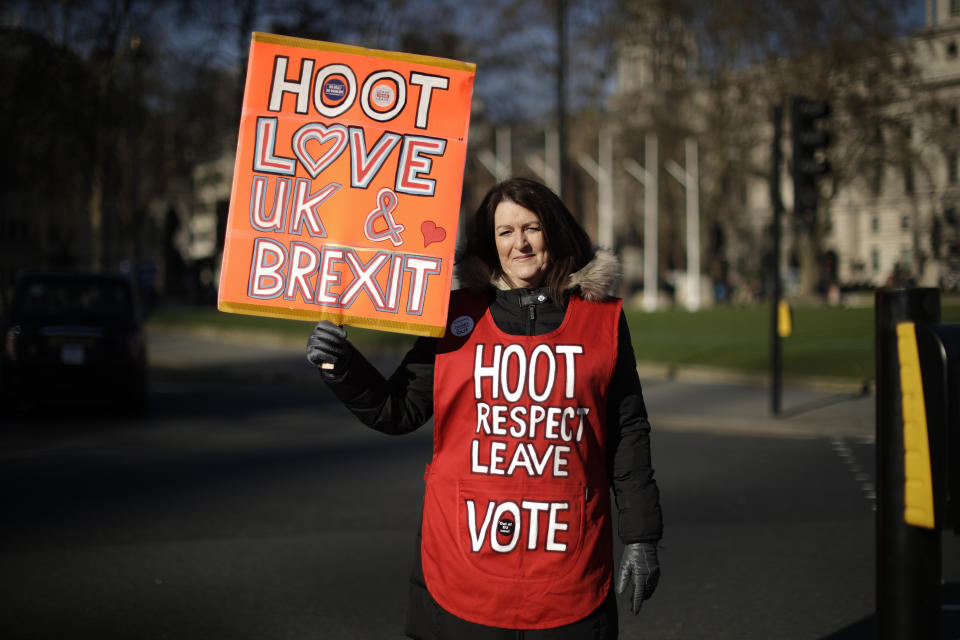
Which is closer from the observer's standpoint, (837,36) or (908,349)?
(908,349)

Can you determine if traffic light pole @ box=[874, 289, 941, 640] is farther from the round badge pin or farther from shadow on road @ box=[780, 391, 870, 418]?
shadow on road @ box=[780, 391, 870, 418]

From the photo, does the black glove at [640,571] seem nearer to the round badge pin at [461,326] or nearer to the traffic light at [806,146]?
the round badge pin at [461,326]

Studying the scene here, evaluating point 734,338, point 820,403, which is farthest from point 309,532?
point 734,338

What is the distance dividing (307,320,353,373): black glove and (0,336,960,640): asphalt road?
1038 mm

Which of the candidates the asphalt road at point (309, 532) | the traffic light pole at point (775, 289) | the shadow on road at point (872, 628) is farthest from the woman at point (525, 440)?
the traffic light pole at point (775, 289)

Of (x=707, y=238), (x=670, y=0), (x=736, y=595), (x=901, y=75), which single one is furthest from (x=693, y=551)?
(x=707, y=238)

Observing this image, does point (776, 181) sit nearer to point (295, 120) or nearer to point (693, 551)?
point (693, 551)

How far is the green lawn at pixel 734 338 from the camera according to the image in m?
17.7

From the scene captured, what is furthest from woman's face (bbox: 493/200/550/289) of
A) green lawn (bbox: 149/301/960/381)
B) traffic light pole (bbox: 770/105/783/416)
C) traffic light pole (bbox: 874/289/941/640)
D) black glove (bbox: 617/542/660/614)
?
traffic light pole (bbox: 770/105/783/416)

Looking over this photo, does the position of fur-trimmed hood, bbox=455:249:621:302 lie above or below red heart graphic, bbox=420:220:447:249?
below

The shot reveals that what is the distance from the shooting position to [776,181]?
12.8 m

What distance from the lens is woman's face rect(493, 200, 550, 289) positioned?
297cm

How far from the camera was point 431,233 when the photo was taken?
307 cm

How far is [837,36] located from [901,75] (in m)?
2.55
